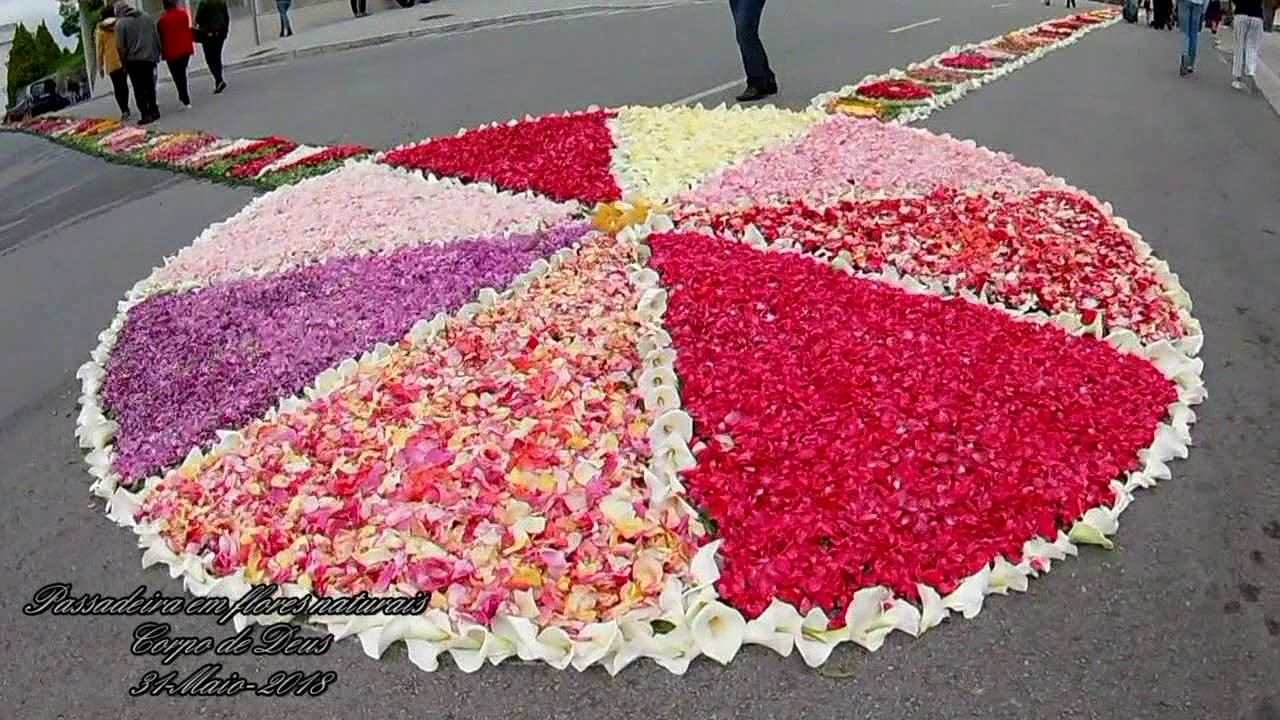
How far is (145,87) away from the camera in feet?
46.6

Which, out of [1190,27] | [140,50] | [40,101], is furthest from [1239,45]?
[40,101]

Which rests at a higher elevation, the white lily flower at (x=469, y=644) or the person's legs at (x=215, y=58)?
the person's legs at (x=215, y=58)

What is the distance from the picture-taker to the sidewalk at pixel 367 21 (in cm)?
2192

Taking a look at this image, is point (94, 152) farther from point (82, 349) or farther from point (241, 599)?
point (241, 599)

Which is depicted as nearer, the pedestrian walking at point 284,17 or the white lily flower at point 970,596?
the white lily flower at point 970,596

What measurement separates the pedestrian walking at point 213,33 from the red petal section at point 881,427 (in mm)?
13313

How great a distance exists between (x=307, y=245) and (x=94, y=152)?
667cm

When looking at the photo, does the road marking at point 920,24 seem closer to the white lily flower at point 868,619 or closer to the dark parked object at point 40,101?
the dark parked object at point 40,101

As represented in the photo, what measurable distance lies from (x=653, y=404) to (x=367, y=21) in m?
24.4

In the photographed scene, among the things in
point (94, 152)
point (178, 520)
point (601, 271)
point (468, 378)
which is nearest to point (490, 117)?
point (94, 152)

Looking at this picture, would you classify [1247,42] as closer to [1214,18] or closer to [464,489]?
[1214,18]

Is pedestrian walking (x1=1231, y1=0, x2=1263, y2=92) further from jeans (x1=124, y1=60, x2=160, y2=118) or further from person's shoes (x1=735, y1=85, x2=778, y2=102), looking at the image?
jeans (x1=124, y1=60, x2=160, y2=118)

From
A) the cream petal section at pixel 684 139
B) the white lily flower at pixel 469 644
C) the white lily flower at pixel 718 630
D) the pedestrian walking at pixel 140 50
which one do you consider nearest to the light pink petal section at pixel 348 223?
the cream petal section at pixel 684 139

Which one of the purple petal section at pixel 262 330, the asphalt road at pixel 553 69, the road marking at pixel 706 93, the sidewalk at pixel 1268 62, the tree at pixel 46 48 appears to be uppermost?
the tree at pixel 46 48
